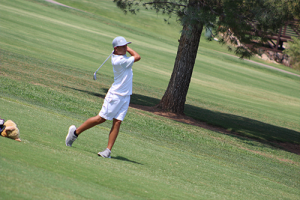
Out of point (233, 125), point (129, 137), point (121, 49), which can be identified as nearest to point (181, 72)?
point (233, 125)

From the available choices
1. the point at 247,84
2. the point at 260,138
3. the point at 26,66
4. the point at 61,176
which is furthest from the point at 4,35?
the point at 61,176

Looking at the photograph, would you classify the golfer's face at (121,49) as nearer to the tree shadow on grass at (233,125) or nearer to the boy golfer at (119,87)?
the boy golfer at (119,87)

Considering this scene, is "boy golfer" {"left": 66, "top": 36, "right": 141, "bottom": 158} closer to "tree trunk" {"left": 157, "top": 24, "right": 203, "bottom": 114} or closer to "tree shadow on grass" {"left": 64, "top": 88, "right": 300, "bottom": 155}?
"tree shadow on grass" {"left": 64, "top": 88, "right": 300, "bottom": 155}

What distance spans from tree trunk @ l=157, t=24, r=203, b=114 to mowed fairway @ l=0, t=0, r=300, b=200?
4.37 ft

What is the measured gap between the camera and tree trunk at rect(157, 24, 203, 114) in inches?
595

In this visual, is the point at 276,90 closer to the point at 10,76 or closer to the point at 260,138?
the point at 260,138

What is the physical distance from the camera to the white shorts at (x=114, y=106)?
6348 mm

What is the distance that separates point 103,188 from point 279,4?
33.5 ft

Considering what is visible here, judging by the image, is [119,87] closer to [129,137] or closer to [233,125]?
[129,137]

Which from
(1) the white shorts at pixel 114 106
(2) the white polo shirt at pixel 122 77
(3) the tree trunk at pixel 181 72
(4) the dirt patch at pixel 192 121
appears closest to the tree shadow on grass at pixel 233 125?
(4) the dirt patch at pixel 192 121

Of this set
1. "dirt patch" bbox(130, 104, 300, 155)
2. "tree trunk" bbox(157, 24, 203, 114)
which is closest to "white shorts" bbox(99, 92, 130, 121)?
"dirt patch" bbox(130, 104, 300, 155)

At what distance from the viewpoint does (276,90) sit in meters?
36.8

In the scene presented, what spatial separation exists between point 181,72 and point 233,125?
3.34 metres

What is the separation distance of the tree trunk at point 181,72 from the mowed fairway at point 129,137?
1.33 meters
